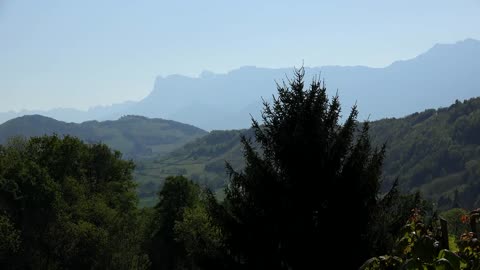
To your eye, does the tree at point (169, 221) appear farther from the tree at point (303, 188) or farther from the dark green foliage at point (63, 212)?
the tree at point (303, 188)

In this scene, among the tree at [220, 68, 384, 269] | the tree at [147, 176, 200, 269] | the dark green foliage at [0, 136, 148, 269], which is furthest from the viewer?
the tree at [147, 176, 200, 269]

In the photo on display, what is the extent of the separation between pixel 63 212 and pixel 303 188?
37.4m

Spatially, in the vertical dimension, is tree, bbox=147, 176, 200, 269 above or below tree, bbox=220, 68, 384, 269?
below

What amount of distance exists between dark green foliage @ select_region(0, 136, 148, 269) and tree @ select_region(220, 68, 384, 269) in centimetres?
3197

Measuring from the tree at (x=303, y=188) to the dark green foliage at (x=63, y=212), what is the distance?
105ft

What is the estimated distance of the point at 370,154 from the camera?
533 inches

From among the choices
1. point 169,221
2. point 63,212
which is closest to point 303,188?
point 63,212

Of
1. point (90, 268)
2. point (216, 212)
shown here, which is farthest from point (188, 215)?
point (216, 212)

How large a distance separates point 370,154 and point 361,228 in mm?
2204

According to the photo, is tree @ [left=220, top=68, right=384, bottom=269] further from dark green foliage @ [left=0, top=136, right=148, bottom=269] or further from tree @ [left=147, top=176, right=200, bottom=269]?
tree @ [left=147, top=176, right=200, bottom=269]

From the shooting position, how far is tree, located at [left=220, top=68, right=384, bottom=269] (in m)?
12.5

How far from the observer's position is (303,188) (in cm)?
1283

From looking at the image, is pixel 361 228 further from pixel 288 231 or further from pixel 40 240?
pixel 40 240

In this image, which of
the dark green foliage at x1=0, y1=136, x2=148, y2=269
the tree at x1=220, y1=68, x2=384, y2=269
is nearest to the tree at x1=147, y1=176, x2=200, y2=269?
the dark green foliage at x1=0, y1=136, x2=148, y2=269
